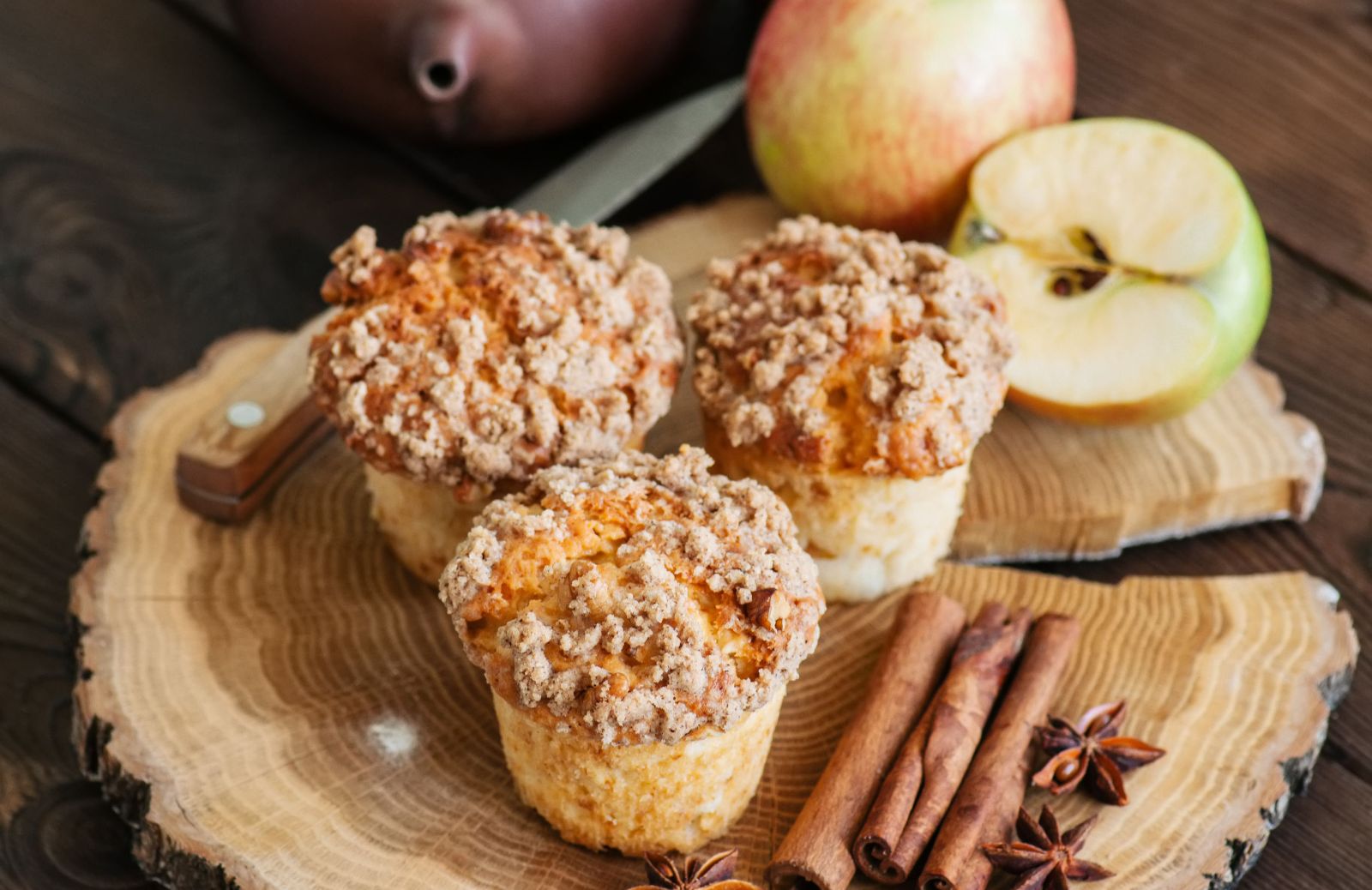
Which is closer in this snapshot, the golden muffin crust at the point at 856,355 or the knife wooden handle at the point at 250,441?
the golden muffin crust at the point at 856,355

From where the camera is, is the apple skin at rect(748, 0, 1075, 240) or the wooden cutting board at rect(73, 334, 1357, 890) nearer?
the wooden cutting board at rect(73, 334, 1357, 890)

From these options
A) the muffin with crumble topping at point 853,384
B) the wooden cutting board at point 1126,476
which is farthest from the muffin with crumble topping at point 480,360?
the wooden cutting board at point 1126,476

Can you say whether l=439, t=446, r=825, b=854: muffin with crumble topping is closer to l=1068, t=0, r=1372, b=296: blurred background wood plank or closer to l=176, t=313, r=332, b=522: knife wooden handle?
l=176, t=313, r=332, b=522: knife wooden handle

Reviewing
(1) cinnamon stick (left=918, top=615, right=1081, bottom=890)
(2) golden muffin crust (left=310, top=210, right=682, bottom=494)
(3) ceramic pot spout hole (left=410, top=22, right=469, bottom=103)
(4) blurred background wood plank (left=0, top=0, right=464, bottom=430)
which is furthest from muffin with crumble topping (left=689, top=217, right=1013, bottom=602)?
(4) blurred background wood plank (left=0, top=0, right=464, bottom=430)

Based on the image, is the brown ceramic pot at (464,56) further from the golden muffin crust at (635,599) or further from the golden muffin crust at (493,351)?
the golden muffin crust at (635,599)

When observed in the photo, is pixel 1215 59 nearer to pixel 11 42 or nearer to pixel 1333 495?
pixel 1333 495

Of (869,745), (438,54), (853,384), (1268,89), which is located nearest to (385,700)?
(869,745)

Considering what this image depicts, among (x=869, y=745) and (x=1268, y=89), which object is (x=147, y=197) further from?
(x=1268, y=89)
